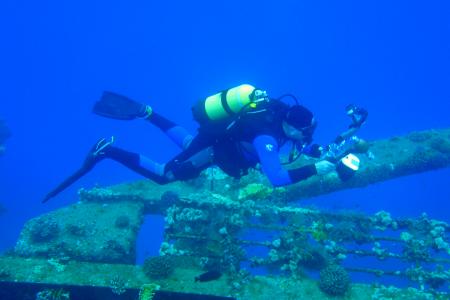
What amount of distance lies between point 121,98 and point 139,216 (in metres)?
3.22

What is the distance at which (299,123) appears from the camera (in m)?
7.38

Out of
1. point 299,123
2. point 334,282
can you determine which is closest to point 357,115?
point 299,123

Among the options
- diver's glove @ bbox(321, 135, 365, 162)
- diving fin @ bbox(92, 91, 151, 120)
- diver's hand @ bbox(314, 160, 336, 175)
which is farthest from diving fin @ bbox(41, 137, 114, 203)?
diver's glove @ bbox(321, 135, 365, 162)

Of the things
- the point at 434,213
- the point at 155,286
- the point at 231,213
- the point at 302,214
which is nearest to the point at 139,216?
the point at 231,213

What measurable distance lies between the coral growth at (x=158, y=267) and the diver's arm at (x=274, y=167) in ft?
9.04

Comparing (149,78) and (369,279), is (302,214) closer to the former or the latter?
(369,279)

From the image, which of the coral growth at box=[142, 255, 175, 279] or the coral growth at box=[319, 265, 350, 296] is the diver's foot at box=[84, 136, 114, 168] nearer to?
the coral growth at box=[142, 255, 175, 279]

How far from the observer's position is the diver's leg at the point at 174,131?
9.95 metres

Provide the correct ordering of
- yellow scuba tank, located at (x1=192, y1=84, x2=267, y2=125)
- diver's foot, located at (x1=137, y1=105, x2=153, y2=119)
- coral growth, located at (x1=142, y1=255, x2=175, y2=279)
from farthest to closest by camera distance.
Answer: diver's foot, located at (x1=137, y1=105, x2=153, y2=119), yellow scuba tank, located at (x1=192, y1=84, x2=267, y2=125), coral growth, located at (x1=142, y1=255, x2=175, y2=279)

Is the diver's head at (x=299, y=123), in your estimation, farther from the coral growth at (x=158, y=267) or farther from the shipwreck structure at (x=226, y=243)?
the coral growth at (x=158, y=267)

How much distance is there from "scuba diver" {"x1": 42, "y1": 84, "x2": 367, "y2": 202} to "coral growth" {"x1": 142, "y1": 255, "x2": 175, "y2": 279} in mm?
2069

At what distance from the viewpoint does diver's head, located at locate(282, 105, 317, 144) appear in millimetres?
7363

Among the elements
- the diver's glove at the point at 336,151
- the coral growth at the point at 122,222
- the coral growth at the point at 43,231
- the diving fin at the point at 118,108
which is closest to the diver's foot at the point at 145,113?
the diving fin at the point at 118,108

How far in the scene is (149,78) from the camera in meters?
150
